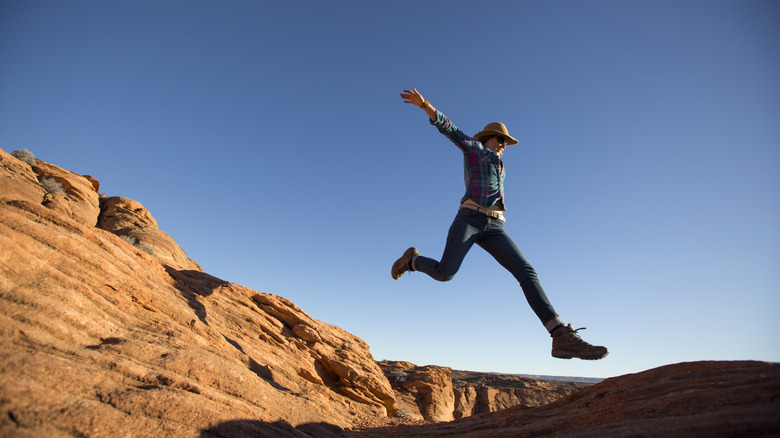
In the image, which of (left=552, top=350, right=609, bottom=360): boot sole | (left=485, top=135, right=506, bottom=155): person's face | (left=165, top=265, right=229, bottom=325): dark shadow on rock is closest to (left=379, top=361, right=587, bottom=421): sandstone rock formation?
(left=165, top=265, right=229, bottom=325): dark shadow on rock

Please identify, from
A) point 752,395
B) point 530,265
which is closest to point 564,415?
point 752,395

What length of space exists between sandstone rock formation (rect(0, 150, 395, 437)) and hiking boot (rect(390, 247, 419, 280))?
2.35 meters

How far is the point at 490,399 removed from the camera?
2917 cm

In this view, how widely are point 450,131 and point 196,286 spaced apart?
20.9ft

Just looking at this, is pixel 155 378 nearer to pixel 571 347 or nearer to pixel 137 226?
pixel 571 347

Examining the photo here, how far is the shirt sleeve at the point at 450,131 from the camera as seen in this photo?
5625 mm

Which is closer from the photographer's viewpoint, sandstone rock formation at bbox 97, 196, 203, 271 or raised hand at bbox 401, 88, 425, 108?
raised hand at bbox 401, 88, 425, 108

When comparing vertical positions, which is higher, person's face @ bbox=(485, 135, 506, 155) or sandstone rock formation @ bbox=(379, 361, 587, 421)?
person's face @ bbox=(485, 135, 506, 155)

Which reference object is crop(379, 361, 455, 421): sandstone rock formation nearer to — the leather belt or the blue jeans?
the blue jeans

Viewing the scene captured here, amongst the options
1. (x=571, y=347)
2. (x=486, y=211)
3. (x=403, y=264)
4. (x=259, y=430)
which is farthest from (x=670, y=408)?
(x=403, y=264)

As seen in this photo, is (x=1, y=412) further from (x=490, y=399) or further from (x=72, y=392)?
(x=490, y=399)

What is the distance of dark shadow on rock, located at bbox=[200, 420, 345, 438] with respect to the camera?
321cm

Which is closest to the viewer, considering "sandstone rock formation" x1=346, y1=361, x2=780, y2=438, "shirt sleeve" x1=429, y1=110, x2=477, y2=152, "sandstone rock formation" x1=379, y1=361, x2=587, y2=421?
"sandstone rock formation" x1=346, y1=361, x2=780, y2=438

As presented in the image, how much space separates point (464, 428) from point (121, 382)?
355 centimetres
